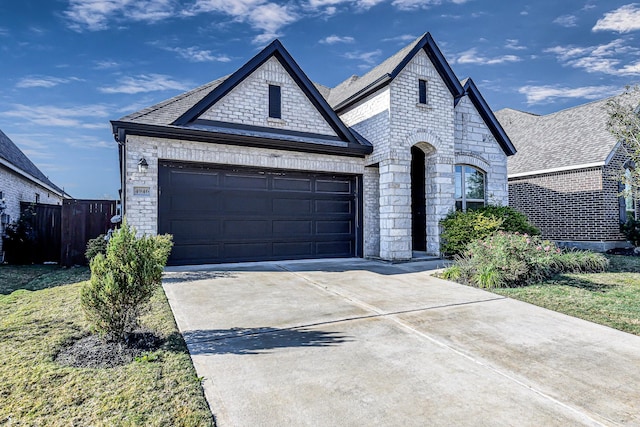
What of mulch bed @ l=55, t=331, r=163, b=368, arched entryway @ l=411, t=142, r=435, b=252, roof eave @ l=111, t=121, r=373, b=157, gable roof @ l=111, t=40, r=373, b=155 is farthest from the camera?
arched entryway @ l=411, t=142, r=435, b=252

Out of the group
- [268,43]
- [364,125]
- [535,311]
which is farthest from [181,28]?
[535,311]

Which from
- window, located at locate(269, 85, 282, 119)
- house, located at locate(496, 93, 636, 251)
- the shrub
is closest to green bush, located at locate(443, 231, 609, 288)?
the shrub

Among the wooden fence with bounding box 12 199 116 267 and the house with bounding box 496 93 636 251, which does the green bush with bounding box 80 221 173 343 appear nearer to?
the wooden fence with bounding box 12 199 116 267

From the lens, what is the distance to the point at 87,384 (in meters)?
2.58

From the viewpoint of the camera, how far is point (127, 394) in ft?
7.92

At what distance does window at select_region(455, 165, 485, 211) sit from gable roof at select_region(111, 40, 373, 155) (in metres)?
3.60

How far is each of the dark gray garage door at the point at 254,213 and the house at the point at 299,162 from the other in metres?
0.03

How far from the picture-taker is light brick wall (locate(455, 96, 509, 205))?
37.7ft

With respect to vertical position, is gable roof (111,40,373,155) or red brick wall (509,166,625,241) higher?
gable roof (111,40,373,155)

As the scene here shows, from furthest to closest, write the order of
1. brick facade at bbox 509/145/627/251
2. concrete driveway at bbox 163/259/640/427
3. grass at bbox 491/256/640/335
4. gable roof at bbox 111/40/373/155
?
brick facade at bbox 509/145/627/251 < gable roof at bbox 111/40/373/155 < grass at bbox 491/256/640/335 < concrete driveway at bbox 163/259/640/427

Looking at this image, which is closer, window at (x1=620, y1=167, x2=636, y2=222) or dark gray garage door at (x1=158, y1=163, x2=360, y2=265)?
dark gray garage door at (x1=158, y1=163, x2=360, y2=265)

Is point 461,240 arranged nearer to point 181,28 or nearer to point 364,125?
point 364,125

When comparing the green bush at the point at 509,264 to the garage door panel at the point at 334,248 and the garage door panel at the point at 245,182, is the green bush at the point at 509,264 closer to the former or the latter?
the garage door panel at the point at 334,248

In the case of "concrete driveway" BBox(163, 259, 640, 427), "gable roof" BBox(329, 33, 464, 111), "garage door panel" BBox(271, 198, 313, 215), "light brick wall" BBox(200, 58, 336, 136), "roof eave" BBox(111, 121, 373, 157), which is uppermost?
"gable roof" BBox(329, 33, 464, 111)
